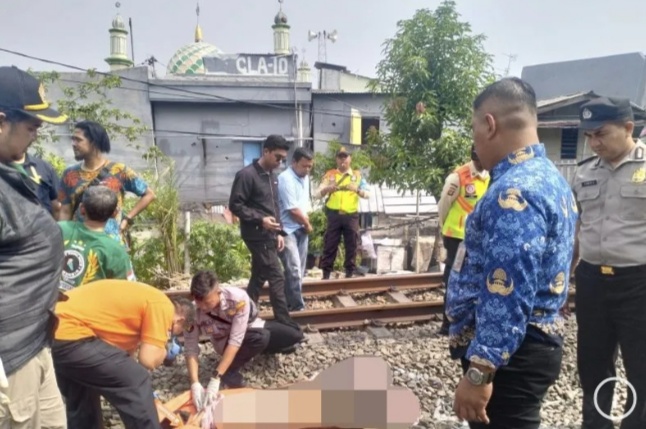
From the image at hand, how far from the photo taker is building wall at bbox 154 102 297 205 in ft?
65.3

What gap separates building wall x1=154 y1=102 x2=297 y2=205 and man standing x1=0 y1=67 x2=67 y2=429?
1799cm

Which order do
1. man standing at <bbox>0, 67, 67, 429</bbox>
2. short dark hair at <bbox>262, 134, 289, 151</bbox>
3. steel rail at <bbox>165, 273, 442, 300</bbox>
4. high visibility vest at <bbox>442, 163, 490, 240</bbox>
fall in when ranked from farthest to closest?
steel rail at <bbox>165, 273, 442, 300</bbox>, short dark hair at <bbox>262, 134, 289, 151</bbox>, high visibility vest at <bbox>442, 163, 490, 240</bbox>, man standing at <bbox>0, 67, 67, 429</bbox>

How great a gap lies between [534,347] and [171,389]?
114 inches

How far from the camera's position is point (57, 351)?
2.60 m

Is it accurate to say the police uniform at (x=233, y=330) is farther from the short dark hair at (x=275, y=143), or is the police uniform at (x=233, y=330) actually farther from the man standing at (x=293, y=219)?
the short dark hair at (x=275, y=143)

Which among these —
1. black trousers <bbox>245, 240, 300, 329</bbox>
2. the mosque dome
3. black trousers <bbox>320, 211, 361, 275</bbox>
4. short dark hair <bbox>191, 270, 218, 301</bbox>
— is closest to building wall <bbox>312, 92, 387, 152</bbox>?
the mosque dome

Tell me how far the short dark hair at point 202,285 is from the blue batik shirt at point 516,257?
1.97 m

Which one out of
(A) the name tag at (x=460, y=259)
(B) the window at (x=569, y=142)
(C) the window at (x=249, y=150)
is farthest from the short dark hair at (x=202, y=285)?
(C) the window at (x=249, y=150)

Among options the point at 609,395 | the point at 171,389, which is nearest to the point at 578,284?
the point at 609,395

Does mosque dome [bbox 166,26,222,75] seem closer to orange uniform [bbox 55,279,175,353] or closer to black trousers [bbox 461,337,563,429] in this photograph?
orange uniform [bbox 55,279,175,353]

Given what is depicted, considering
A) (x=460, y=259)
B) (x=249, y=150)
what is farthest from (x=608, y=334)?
(x=249, y=150)

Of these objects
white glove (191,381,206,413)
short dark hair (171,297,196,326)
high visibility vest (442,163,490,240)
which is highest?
high visibility vest (442,163,490,240)

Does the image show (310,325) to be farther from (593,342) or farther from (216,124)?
(216,124)

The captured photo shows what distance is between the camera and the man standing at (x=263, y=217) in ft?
15.7
